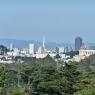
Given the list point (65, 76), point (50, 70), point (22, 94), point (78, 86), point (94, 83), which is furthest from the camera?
point (50, 70)

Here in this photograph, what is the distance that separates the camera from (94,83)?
3581cm

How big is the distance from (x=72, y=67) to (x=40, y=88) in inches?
226

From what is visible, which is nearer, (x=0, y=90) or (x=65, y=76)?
(x=0, y=90)

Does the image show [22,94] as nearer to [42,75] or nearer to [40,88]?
[40,88]

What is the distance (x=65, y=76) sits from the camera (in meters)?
44.7

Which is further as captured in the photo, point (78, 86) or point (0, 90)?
point (78, 86)

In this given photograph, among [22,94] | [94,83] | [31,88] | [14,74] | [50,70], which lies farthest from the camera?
[14,74]

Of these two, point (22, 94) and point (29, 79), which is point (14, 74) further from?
point (22, 94)

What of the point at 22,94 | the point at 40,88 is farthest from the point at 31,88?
the point at 22,94

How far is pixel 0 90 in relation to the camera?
1309 inches

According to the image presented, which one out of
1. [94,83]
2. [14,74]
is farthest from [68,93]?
[14,74]

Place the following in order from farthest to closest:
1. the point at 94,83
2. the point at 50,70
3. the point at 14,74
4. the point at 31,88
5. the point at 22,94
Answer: the point at 14,74 < the point at 50,70 < the point at 31,88 < the point at 94,83 < the point at 22,94

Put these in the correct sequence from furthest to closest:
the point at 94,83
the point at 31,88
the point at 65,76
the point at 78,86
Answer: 1. the point at 65,76
2. the point at 31,88
3. the point at 78,86
4. the point at 94,83

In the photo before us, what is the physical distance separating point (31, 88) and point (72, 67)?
5.01 meters
